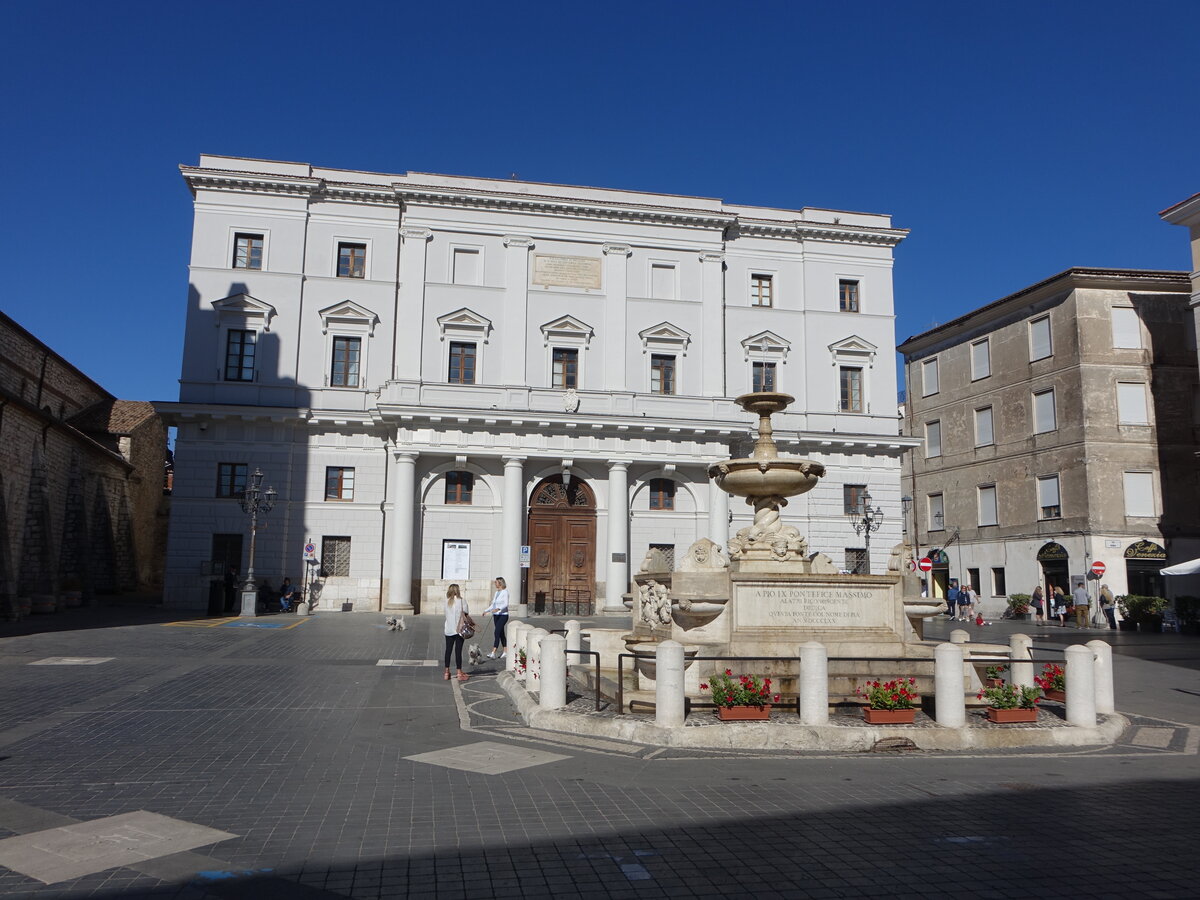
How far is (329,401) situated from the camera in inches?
1364

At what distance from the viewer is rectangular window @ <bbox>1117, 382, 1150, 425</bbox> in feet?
124

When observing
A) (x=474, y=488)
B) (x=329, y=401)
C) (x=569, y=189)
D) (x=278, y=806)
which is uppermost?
(x=569, y=189)

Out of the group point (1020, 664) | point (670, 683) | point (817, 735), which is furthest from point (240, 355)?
point (817, 735)

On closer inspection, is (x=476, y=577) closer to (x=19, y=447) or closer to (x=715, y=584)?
(x=19, y=447)

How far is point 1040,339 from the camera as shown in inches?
→ 1606

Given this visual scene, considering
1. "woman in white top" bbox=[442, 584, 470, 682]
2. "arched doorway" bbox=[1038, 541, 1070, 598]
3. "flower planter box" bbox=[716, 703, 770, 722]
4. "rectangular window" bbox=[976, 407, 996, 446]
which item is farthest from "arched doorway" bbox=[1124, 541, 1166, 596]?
"flower planter box" bbox=[716, 703, 770, 722]

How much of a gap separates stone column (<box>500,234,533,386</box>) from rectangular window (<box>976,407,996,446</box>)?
23.9 m

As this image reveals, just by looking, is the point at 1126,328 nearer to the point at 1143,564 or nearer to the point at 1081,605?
the point at 1143,564

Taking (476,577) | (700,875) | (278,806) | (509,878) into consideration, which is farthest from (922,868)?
(476,577)

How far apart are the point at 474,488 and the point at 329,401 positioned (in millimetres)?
6770

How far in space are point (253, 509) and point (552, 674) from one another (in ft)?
70.8

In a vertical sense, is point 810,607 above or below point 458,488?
below

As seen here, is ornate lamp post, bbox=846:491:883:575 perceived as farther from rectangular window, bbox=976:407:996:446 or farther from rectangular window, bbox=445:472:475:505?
rectangular window, bbox=445:472:475:505

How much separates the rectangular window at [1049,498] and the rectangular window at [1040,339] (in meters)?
5.70
